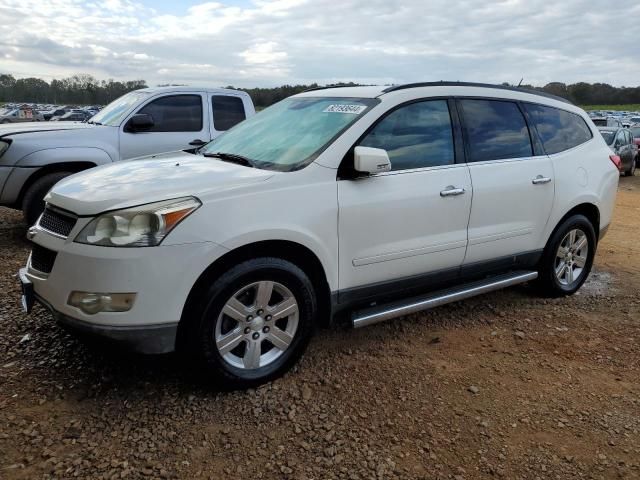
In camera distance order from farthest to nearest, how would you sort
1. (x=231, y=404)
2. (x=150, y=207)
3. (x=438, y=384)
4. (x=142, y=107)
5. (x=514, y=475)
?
1. (x=142, y=107)
2. (x=438, y=384)
3. (x=231, y=404)
4. (x=150, y=207)
5. (x=514, y=475)

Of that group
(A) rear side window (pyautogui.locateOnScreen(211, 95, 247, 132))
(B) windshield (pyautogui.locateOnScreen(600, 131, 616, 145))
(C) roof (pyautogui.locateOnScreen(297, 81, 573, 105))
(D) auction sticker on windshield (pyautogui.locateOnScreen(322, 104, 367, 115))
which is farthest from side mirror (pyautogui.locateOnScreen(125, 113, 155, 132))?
(B) windshield (pyautogui.locateOnScreen(600, 131, 616, 145))

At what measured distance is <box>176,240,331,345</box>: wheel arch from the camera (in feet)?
9.43

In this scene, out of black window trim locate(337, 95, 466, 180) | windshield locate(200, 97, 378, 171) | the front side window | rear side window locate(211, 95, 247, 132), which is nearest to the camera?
black window trim locate(337, 95, 466, 180)

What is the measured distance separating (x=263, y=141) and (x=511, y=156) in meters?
1.98

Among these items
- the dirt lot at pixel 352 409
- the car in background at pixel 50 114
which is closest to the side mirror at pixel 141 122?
the dirt lot at pixel 352 409

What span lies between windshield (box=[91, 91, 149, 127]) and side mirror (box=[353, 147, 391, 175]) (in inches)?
183

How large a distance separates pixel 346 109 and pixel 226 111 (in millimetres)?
4357

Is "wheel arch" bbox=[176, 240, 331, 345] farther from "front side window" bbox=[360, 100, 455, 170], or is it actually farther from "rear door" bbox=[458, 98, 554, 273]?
"rear door" bbox=[458, 98, 554, 273]

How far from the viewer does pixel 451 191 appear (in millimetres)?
3764

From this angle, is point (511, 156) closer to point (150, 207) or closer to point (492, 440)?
point (492, 440)

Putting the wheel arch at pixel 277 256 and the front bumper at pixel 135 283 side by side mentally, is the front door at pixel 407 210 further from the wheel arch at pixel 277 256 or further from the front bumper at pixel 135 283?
the front bumper at pixel 135 283

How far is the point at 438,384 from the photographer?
3.32m

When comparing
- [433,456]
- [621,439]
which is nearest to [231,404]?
[433,456]

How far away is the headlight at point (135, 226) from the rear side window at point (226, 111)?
4969 mm
